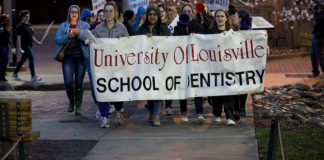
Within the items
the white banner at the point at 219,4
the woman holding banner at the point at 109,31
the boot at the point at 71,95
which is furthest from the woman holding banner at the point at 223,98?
the white banner at the point at 219,4

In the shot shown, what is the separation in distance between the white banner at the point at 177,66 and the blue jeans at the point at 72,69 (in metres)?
0.91

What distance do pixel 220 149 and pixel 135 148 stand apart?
995mm

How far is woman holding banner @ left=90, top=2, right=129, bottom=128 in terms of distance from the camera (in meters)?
9.16

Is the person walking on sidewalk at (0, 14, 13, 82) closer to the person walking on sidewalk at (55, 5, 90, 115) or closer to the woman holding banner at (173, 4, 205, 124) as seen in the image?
the person walking on sidewalk at (55, 5, 90, 115)

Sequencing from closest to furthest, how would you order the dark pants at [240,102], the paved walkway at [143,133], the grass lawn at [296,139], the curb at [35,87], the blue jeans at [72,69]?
1. the grass lawn at [296,139]
2. the paved walkway at [143,133]
3. the dark pants at [240,102]
4. the blue jeans at [72,69]
5. the curb at [35,87]

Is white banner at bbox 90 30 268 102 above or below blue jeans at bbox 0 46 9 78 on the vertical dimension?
above

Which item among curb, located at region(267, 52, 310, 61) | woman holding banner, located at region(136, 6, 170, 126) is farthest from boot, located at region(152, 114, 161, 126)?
curb, located at region(267, 52, 310, 61)

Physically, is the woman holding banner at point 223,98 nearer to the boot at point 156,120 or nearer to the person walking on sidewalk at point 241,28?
the person walking on sidewalk at point 241,28

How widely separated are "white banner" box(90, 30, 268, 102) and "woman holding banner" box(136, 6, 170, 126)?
0.15m

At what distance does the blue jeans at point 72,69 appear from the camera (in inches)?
392

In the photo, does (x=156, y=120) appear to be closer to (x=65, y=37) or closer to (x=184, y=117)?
(x=184, y=117)

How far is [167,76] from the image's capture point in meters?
9.22

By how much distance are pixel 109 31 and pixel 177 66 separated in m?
1.07

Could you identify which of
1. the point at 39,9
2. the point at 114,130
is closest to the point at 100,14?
the point at 114,130
